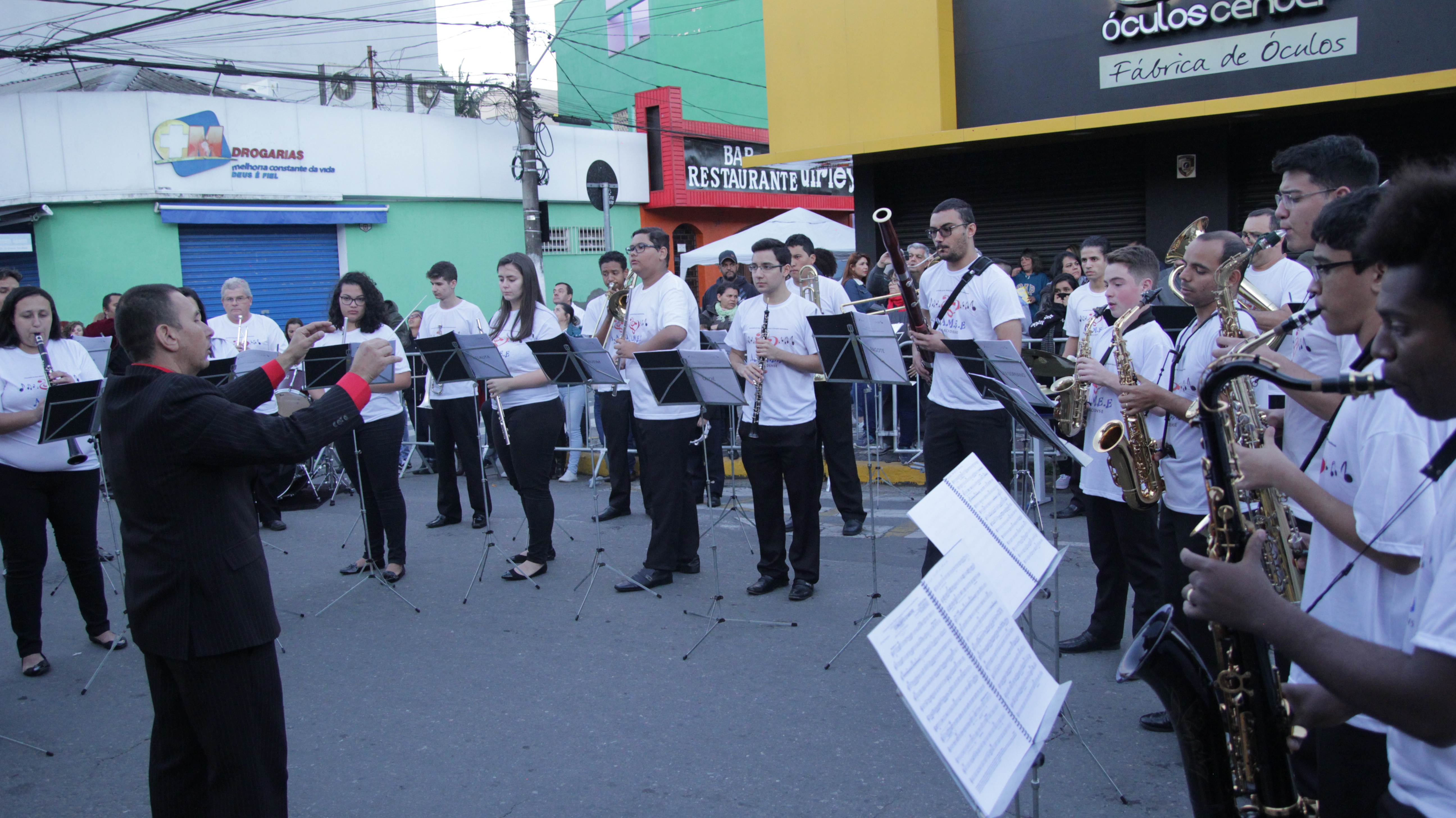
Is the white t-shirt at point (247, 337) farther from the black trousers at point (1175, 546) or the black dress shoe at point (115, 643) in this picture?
the black trousers at point (1175, 546)

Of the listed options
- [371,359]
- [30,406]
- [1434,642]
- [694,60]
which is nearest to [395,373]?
[30,406]

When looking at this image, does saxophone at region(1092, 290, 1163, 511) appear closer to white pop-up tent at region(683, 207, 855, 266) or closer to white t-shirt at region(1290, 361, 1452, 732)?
white t-shirt at region(1290, 361, 1452, 732)

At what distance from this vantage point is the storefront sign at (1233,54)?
9.85m

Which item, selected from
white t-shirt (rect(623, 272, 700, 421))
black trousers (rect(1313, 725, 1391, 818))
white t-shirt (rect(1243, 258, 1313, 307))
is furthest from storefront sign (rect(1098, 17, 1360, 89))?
black trousers (rect(1313, 725, 1391, 818))

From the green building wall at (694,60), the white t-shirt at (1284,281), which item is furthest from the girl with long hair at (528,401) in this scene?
the green building wall at (694,60)

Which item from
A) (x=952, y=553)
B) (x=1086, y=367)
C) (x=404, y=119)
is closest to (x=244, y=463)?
(x=952, y=553)

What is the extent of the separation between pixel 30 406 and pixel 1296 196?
6.16 metres

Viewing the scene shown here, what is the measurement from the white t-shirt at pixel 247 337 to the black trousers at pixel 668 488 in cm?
317

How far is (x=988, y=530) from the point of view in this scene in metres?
2.62

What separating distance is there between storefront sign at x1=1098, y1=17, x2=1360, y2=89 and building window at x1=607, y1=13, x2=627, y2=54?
67.6 ft

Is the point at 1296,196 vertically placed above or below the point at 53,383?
above

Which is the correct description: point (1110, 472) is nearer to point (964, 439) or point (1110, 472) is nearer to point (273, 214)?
point (964, 439)

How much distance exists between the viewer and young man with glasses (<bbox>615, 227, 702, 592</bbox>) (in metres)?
6.20

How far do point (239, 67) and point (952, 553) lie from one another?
25.6 meters
